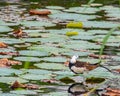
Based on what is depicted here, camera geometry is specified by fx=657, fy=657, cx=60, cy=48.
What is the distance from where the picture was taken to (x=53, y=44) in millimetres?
5184

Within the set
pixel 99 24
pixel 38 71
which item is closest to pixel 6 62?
pixel 38 71

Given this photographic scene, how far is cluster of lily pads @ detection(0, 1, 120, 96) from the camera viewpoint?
402 centimetres

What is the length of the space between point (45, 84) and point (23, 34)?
1697mm

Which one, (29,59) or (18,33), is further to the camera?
(18,33)

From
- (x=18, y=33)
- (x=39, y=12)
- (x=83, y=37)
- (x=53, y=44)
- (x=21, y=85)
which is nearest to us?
(x=21, y=85)

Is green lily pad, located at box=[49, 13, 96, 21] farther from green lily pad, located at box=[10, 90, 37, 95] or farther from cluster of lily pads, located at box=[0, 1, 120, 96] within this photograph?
green lily pad, located at box=[10, 90, 37, 95]

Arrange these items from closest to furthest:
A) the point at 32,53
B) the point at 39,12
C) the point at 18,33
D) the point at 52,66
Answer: the point at 52,66 → the point at 32,53 → the point at 18,33 → the point at 39,12

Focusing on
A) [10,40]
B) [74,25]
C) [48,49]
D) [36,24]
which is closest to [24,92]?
[48,49]

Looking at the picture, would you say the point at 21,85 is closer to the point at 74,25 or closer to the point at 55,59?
the point at 55,59

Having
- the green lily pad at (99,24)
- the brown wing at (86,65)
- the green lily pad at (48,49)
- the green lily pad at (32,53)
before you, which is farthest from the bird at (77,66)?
the green lily pad at (99,24)

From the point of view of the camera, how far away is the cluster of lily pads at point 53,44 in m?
4.02

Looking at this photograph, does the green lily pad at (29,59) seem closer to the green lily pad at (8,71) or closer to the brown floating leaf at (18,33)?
the green lily pad at (8,71)

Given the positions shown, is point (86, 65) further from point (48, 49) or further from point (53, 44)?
point (53, 44)

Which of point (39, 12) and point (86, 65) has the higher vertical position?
point (86, 65)
